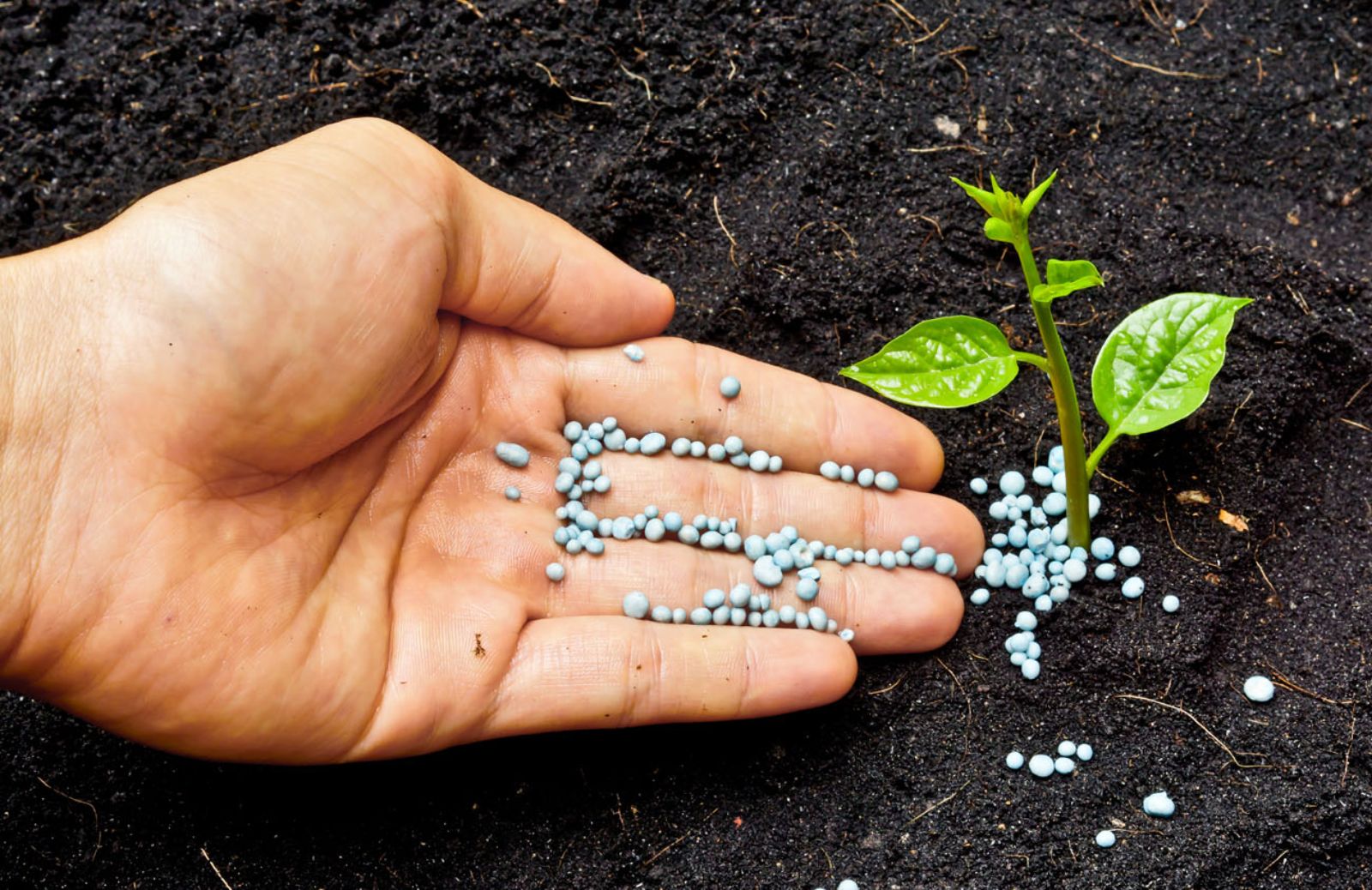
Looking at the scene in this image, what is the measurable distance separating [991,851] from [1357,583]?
3.70 feet

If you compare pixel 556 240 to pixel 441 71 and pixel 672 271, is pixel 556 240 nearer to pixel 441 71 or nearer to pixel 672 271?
pixel 672 271

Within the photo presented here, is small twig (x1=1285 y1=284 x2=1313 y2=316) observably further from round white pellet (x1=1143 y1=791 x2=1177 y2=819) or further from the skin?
round white pellet (x1=1143 y1=791 x2=1177 y2=819)

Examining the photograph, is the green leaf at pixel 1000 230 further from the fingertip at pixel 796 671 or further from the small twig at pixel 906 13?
the small twig at pixel 906 13

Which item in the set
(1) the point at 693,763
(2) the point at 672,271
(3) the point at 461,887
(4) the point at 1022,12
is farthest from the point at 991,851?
(4) the point at 1022,12

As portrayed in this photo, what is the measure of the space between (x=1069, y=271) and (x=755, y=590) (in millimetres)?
1034

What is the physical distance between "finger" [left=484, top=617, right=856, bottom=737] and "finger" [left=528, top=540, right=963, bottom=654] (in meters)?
0.12

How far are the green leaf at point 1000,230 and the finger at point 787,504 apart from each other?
0.82 meters

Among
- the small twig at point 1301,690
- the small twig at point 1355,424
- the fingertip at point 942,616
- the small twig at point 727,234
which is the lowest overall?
the small twig at point 1301,690

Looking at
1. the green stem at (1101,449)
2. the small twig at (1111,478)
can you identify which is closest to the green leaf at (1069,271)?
the green stem at (1101,449)

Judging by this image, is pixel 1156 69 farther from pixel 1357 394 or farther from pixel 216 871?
pixel 216 871

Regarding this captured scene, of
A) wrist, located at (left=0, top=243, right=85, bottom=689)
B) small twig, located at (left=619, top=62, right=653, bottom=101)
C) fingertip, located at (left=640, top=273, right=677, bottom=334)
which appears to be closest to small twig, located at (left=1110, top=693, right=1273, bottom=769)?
fingertip, located at (left=640, top=273, right=677, bottom=334)

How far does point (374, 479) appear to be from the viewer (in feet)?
8.48

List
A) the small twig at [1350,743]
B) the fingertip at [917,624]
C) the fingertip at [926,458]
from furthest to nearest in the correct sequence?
the fingertip at [926,458]
the fingertip at [917,624]
the small twig at [1350,743]

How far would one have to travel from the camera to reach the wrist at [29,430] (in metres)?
2.17
